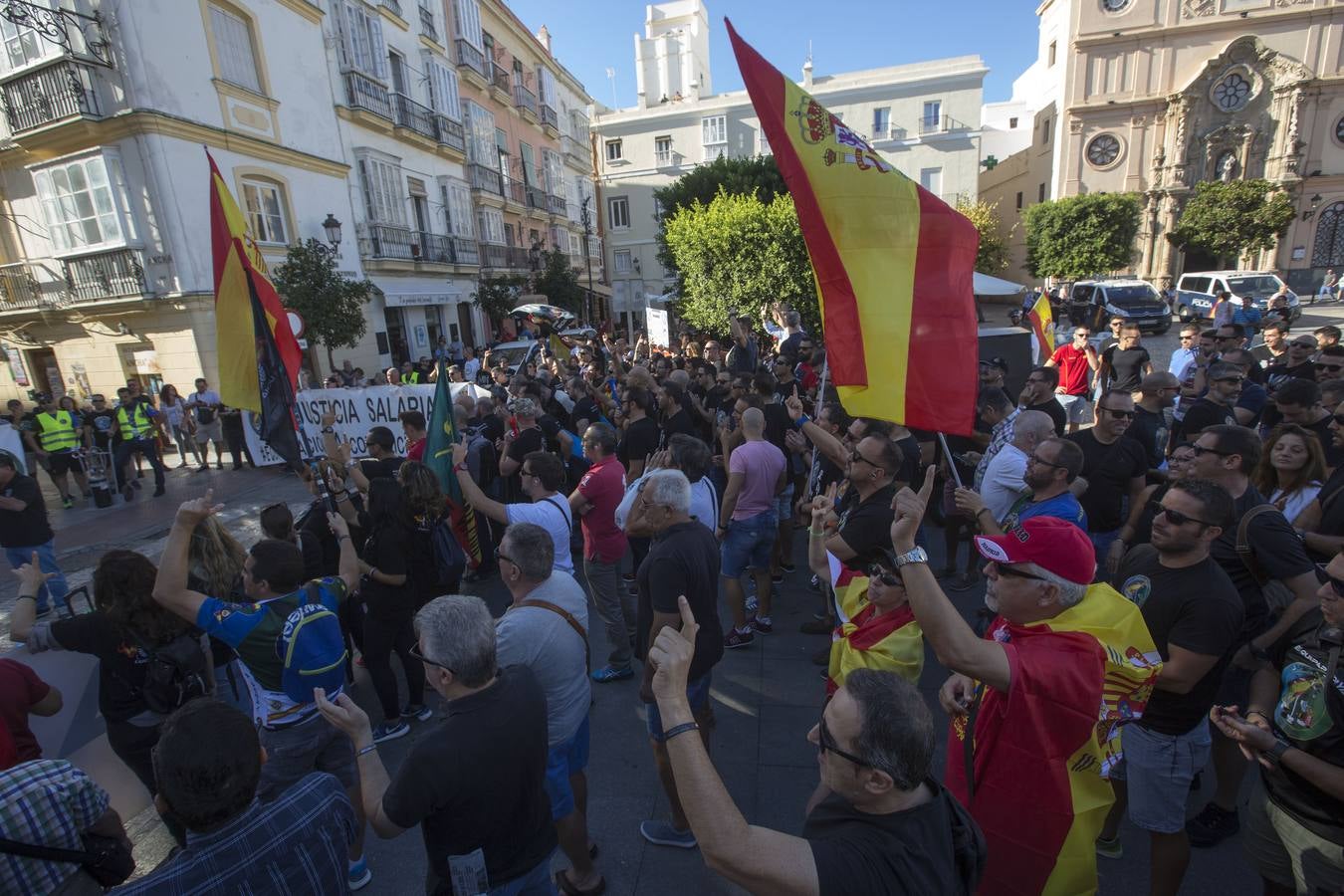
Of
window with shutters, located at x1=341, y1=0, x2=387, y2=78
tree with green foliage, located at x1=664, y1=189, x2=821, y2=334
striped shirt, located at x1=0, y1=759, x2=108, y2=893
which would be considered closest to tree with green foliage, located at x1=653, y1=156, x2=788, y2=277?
tree with green foliage, located at x1=664, y1=189, x2=821, y2=334

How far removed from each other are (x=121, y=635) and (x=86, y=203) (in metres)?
16.1

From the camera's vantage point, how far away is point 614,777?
3.62 m

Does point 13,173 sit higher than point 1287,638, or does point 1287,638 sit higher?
point 13,173

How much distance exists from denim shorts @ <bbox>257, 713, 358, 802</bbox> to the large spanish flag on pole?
274 cm

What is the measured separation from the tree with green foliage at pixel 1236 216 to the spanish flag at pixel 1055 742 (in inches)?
1543

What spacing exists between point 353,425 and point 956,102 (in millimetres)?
39367

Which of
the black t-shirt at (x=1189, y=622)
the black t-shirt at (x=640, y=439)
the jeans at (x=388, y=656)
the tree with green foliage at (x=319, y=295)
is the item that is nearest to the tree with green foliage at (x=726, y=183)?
the tree with green foliage at (x=319, y=295)

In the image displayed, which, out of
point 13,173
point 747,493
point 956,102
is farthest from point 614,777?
point 956,102

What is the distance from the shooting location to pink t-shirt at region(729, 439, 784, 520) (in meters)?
4.80

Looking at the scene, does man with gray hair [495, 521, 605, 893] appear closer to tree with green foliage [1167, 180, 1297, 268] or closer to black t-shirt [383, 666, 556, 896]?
black t-shirt [383, 666, 556, 896]

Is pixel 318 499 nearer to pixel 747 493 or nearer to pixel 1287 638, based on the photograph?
pixel 747 493

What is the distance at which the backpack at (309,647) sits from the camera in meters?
2.63

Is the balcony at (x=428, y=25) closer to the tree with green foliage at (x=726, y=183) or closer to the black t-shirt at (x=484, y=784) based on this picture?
the tree with green foliage at (x=726, y=183)

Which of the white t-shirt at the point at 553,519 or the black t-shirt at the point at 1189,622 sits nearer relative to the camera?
the black t-shirt at the point at 1189,622
